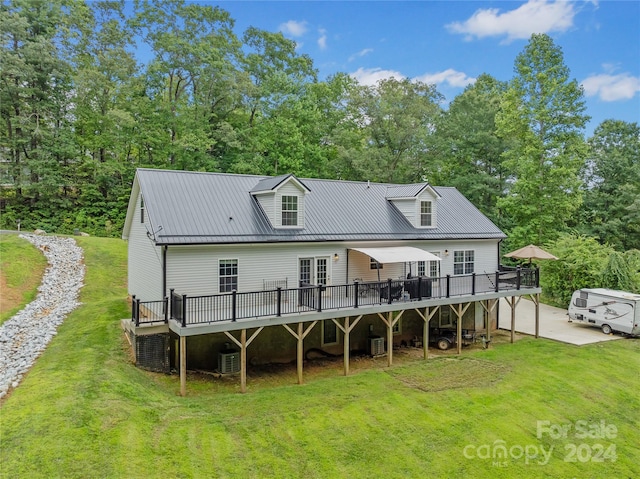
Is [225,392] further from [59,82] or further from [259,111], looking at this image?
[59,82]

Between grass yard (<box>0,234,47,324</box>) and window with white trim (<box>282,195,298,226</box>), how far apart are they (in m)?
11.1

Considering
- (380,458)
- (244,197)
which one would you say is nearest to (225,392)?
(380,458)

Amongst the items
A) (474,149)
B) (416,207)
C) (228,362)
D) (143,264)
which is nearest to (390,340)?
(228,362)

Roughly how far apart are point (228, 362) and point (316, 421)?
4378 mm

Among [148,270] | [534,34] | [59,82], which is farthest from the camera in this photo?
[59,82]

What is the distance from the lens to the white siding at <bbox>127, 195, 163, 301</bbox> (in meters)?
13.8

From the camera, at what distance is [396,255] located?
15.9 m

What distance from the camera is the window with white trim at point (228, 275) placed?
13922mm

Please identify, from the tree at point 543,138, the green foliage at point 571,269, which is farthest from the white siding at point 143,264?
the tree at point 543,138

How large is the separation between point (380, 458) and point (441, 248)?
Result: 38.2ft

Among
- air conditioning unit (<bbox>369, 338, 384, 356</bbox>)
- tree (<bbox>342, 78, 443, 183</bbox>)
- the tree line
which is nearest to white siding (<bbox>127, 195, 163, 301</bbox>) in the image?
air conditioning unit (<bbox>369, 338, 384, 356</bbox>)

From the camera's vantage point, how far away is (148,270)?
49.0ft

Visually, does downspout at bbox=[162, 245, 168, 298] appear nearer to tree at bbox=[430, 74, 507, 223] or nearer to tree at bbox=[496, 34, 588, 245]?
tree at bbox=[496, 34, 588, 245]

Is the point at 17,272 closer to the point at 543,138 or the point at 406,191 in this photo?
the point at 406,191
